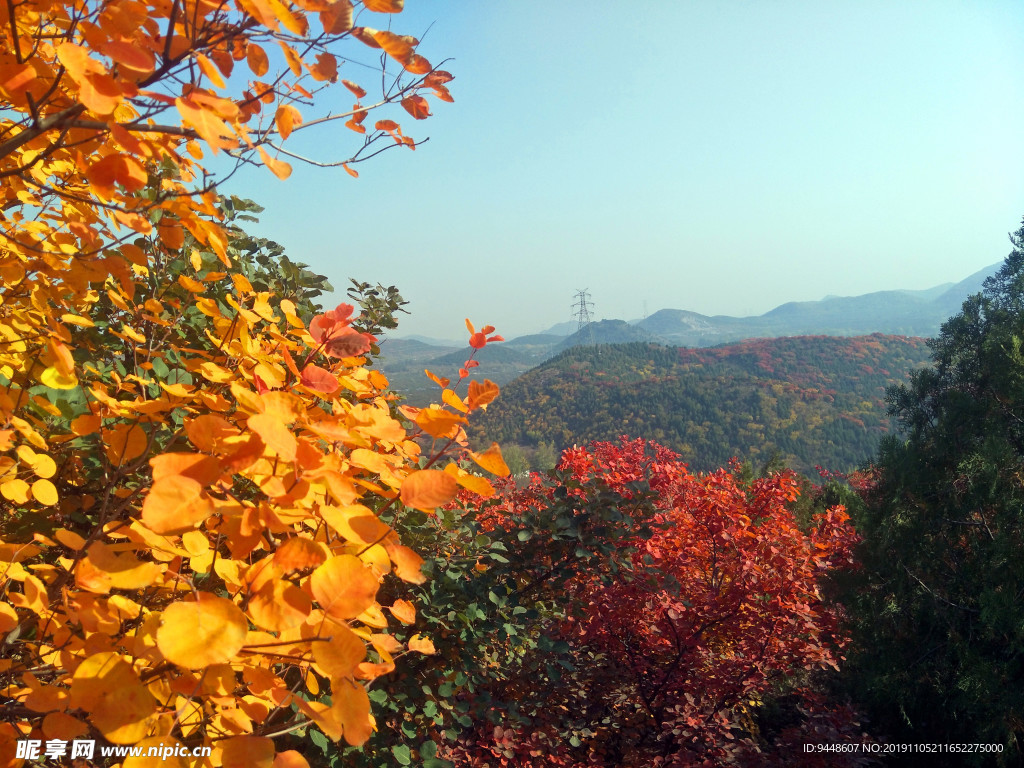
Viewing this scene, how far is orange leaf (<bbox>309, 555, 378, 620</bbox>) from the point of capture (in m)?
0.62

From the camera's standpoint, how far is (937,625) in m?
5.21

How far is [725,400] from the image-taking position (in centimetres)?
6556

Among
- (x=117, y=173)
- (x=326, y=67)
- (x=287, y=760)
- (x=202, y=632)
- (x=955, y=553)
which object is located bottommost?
(x=955, y=553)

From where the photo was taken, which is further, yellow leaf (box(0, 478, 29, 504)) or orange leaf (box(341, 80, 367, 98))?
orange leaf (box(341, 80, 367, 98))

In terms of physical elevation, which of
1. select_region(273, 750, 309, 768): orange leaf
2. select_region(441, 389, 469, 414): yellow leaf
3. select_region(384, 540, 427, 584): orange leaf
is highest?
select_region(441, 389, 469, 414): yellow leaf

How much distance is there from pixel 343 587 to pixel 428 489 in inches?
7.2

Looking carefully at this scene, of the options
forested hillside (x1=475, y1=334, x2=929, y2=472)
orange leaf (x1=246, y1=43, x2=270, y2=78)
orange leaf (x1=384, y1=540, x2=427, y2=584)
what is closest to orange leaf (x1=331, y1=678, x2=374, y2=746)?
orange leaf (x1=384, y1=540, x2=427, y2=584)

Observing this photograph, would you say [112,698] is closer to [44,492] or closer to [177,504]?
[177,504]

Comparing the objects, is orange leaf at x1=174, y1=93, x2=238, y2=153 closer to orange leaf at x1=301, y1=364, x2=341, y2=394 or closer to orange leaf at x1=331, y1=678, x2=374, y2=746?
orange leaf at x1=301, y1=364, x2=341, y2=394

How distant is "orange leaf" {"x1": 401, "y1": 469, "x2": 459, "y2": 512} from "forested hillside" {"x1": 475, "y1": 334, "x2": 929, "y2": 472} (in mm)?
44582

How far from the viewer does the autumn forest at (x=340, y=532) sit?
27.6 inches

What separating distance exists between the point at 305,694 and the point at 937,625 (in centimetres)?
635

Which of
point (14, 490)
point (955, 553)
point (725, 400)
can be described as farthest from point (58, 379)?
point (725, 400)

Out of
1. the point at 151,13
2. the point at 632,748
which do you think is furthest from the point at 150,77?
the point at 632,748
